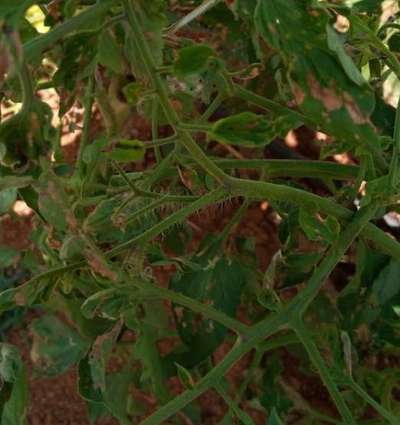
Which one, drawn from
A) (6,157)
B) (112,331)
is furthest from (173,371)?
(6,157)

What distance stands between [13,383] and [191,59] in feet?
1.98

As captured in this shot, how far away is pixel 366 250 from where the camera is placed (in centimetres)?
151

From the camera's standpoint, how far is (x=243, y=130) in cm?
102

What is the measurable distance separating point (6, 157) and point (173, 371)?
2.58 ft

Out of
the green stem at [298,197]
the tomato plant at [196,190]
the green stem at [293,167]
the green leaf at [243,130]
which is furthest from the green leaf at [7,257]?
the green leaf at [243,130]

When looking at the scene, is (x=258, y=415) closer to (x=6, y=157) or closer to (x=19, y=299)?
(x=19, y=299)

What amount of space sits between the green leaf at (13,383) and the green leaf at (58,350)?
0.51 ft

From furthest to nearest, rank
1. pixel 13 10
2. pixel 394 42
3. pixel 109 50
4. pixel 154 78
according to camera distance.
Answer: pixel 394 42 < pixel 109 50 < pixel 154 78 < pixel 13 10

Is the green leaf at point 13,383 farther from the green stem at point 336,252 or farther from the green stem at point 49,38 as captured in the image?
the green stem at point 49,38

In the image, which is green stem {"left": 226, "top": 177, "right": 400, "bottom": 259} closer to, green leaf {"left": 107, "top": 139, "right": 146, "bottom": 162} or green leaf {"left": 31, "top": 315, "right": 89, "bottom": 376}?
green leaf {"left": 107, "top": 139, "right": 146, "bottom": 162}

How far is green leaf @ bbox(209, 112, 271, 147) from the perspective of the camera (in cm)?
100

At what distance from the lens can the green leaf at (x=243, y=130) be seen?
3.29 feet

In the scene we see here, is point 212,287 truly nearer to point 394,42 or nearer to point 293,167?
point 293,167

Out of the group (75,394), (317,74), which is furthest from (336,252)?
(75,394)
